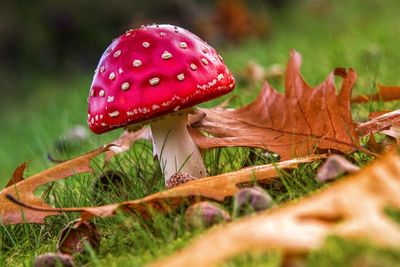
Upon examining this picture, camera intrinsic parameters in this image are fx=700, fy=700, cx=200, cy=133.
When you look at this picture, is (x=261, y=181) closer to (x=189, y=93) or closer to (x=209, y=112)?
(x=189, y=93)

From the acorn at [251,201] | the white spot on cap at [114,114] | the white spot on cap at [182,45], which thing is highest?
the white spot on cap at [182,45]

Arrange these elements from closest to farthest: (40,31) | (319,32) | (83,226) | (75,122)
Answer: (83,226), (75,122), (319,32), (40,31)

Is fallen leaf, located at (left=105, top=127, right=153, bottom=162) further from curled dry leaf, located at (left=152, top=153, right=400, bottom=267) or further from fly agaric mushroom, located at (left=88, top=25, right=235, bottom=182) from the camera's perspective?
curled dry leaf, located at (left=152, top=153, right=400, bottom=267)

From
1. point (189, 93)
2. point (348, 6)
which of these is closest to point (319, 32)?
point (348, 6)

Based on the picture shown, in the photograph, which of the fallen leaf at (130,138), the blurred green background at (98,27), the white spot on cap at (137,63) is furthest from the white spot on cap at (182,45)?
the blurred green background at (98,27)

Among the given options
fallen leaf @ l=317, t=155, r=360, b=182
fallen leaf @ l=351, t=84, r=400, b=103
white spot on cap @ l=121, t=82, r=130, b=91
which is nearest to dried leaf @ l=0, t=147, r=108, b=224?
white spot on cap @ l=121, t=82, r=130, b=91

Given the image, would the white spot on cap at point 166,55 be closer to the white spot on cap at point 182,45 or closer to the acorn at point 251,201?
the white spot on cap at point 182,45
